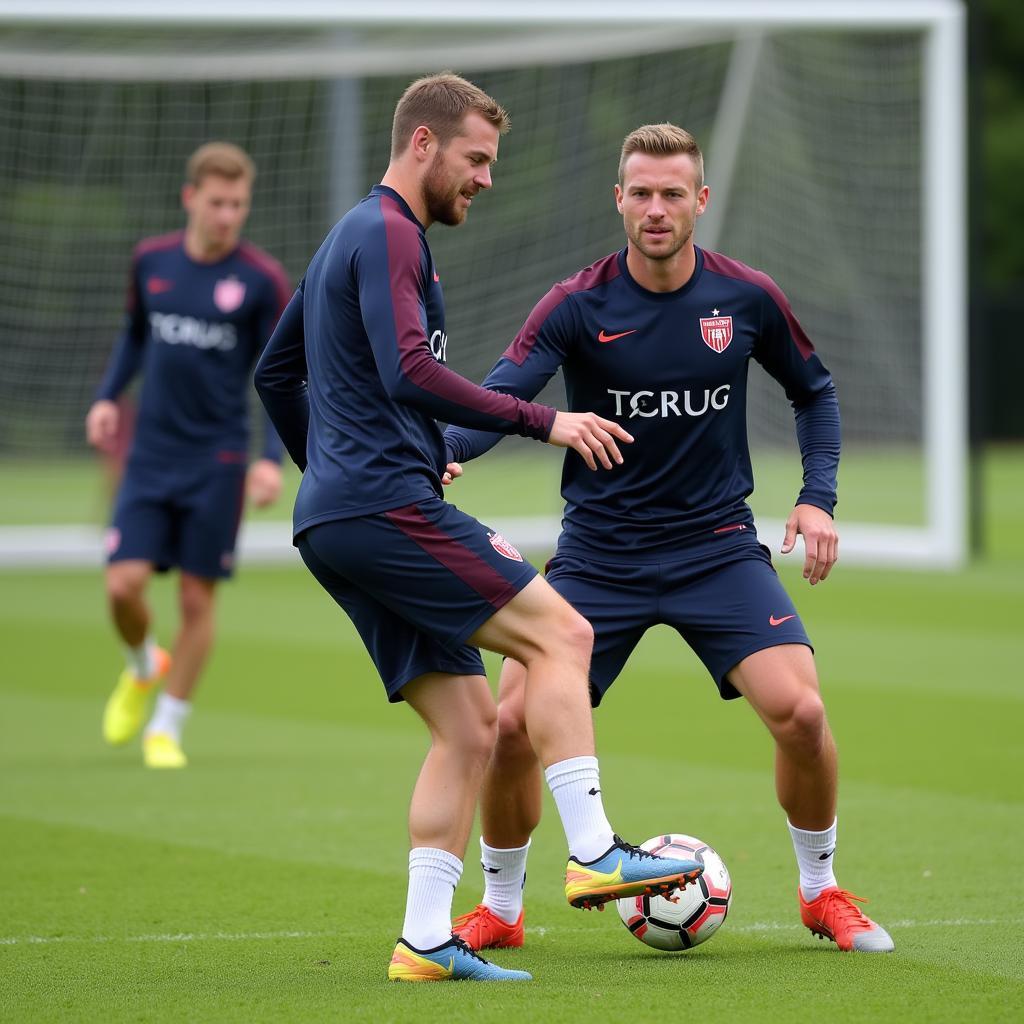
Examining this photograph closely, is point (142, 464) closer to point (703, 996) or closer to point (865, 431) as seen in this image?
point (703, 996)

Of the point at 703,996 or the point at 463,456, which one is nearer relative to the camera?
the point at 703,996

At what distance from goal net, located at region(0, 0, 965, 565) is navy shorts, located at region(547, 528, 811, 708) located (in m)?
10.9

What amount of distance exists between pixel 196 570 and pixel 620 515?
370 cm

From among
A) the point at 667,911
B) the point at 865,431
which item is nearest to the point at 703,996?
the point at 667,911

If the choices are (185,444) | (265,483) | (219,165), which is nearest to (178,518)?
(185,444)

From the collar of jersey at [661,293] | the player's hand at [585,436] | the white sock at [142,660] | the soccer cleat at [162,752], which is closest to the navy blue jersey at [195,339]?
the white sock at [142,660]

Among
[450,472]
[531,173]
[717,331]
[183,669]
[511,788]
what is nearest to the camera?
[450,472]

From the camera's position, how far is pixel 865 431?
16.7 m

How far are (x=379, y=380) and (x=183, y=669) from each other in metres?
4.36

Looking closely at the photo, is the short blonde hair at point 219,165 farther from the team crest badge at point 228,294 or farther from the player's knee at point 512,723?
the player's knee at point 512,723

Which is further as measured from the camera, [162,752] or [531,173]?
[531,173]

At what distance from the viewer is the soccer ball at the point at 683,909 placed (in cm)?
494

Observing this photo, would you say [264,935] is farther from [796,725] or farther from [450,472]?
[796,725]

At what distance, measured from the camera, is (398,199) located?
4.53 m
